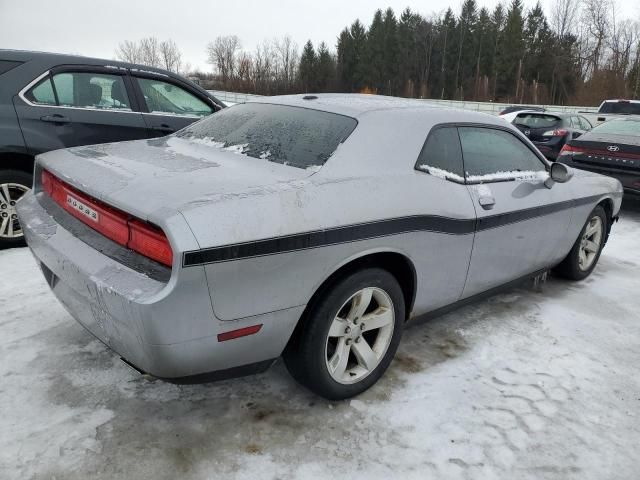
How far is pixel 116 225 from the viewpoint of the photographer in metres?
2.07

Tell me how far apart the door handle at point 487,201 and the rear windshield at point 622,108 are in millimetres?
15797

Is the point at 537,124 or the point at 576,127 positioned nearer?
the point at 537,124

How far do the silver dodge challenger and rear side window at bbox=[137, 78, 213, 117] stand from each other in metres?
1.97

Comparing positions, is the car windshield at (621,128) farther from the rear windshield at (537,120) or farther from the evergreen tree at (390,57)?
the evergreen tree at (390,57)

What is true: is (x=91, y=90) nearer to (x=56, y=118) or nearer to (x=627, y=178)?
(x=56, y=118)

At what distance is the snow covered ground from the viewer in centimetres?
206

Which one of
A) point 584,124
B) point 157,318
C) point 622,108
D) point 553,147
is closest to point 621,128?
point 553,147

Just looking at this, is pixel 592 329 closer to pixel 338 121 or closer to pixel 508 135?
pixel 508 135

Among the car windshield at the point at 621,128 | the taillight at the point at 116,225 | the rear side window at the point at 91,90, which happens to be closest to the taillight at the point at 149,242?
the taillight at the point at 116,225

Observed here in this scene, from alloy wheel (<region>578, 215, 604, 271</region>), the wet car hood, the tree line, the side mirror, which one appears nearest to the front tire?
the wet car hood

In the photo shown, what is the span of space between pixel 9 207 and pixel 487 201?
12.7 feet

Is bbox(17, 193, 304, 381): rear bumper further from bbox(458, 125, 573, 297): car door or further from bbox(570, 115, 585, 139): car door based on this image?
bbox(570, 115, 585, 139): car door

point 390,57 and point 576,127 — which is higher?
point 390,57

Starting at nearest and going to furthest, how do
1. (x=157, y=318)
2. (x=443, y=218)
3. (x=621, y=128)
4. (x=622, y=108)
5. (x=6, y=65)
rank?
(x=157, y=318), (x=443, y=218), (x=6, y=65), (x=621, y=128), (x=622, y=108)
